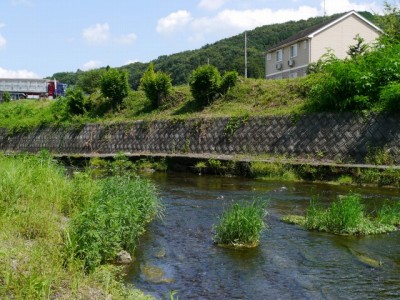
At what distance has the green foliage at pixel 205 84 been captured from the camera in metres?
26.3

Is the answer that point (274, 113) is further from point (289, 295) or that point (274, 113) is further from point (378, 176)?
point (289, 295)

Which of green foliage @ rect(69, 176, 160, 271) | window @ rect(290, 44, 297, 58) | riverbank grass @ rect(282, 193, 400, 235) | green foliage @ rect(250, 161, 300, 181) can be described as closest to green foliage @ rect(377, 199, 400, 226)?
riverbank grass @ rect(282, 193, 400, 235)

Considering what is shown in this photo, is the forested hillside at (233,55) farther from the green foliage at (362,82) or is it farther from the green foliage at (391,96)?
the green foliage at (391,96)

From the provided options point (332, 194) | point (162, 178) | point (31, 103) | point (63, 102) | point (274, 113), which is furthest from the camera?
point (31, 103)

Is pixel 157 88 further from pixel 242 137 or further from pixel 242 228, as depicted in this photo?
pixel 242 228

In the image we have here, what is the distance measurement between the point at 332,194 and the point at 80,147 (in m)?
18.5

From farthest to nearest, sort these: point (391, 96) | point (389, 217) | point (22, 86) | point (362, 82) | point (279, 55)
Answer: point (22, 86) → point (279, 55) → point (362, 82) → point (391, 96) → point (389, 217)

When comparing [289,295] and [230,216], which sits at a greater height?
[230,216]

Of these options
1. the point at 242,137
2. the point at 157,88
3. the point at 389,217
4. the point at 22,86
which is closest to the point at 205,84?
the point at 157,88

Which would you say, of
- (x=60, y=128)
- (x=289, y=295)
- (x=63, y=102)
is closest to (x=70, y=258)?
(x=289, y=295)

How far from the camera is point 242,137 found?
2211 cm

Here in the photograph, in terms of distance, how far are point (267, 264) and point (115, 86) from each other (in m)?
24.4

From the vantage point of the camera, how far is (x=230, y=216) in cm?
877

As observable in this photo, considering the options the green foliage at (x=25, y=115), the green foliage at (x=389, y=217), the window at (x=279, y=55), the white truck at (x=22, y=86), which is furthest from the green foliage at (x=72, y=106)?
the white truck at (x=22, y=86)
